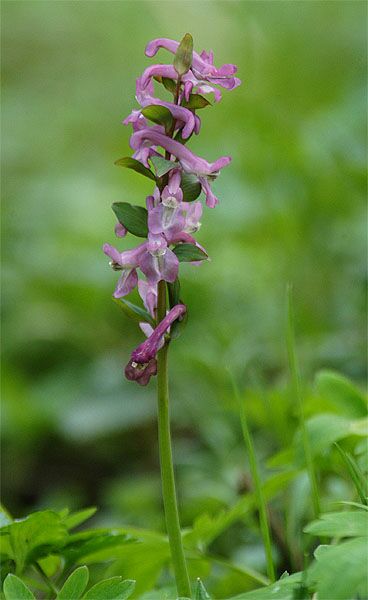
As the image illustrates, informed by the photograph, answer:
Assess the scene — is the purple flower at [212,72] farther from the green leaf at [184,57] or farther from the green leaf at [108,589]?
the green leaf at [108,589]

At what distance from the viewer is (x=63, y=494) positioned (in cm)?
284

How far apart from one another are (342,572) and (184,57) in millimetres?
684

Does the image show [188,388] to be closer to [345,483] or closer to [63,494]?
[63,494]

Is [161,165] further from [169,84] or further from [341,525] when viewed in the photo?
[341,525]

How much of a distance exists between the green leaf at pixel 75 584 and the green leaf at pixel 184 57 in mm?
676

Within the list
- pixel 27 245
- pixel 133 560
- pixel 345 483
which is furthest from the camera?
pixel 27 245

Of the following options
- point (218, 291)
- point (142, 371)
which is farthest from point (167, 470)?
point (218, 291)

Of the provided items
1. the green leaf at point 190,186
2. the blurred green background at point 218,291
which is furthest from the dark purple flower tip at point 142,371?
the blurred green background at point 218,291

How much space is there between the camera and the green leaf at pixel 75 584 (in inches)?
40.4

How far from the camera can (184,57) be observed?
1074 mm

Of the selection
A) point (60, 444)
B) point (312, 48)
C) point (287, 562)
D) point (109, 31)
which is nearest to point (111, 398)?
point (60, 444)

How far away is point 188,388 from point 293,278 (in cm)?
69

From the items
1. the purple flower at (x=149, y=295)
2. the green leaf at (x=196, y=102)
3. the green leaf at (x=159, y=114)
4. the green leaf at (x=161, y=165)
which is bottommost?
the purple flower at (x=149, y=295)

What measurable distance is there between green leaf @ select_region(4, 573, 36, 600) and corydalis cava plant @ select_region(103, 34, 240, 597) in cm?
20
